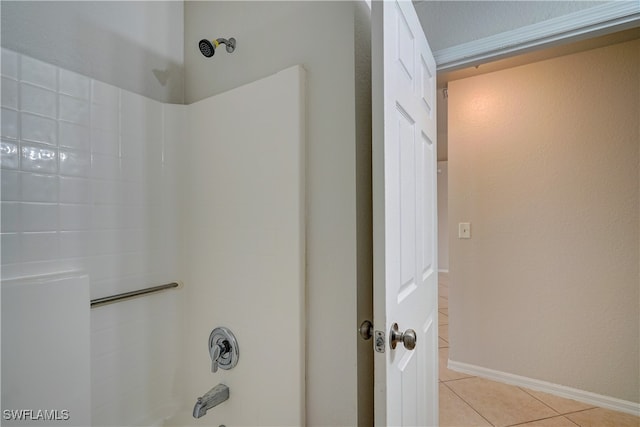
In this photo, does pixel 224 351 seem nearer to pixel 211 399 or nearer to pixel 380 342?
pixel 211 399

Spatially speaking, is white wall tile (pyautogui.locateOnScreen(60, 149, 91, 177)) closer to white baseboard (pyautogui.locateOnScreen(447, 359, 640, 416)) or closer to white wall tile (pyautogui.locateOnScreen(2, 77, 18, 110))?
white wall tile (pyautogui.locateOnScreen(2, 77, 18, 110))

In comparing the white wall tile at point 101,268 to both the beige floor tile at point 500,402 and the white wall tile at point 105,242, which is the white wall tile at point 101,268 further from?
the beige floor tile at point 500,402

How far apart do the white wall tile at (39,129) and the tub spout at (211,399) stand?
106cm

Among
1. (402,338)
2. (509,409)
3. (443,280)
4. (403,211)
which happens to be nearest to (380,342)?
(402,338)

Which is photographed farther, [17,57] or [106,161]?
[106,161]

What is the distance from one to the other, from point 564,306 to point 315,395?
2.01m

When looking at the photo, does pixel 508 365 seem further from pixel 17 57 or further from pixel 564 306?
pixel 17 57

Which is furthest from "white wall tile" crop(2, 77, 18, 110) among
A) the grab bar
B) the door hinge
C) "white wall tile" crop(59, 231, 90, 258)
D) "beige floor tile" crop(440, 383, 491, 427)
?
"beige floor tile" crop(440, 383, 491, 427)

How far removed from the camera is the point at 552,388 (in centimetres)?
216

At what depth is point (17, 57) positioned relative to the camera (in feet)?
3.25

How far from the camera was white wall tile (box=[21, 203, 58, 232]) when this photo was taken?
1.01 m

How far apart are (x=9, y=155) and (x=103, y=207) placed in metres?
0.31

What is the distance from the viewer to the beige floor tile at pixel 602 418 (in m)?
1.85

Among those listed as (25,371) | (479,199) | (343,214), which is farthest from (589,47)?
(25,371)
